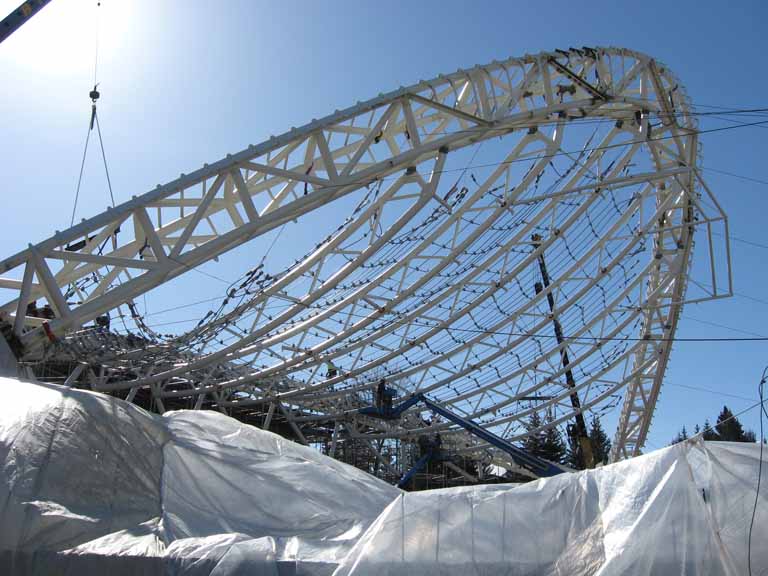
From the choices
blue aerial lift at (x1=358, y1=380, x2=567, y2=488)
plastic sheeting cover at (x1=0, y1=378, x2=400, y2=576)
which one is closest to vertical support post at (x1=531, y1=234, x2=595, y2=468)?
blue aerial lift at (x1=358, y1=380, x2=567, y2=488)

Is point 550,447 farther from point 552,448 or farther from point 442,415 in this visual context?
point 442,415

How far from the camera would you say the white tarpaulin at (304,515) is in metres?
8.44

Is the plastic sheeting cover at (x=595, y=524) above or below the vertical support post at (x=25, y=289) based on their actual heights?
below

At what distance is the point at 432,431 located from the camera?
3541 cm

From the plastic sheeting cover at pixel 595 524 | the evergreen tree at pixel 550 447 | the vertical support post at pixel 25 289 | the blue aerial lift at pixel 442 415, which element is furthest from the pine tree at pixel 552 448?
the plastic sheeting cover at pixel 595 524

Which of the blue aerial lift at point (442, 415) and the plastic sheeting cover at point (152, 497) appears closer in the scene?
the plastic sheeting cover at point (152, 497)

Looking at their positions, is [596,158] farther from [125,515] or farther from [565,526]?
[125,515]

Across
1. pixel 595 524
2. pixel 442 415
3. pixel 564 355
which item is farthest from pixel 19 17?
pixel 564 355

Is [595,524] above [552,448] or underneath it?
underneath

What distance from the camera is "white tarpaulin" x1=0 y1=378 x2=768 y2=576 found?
27.7 feet

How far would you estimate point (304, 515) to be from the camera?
11055 mm

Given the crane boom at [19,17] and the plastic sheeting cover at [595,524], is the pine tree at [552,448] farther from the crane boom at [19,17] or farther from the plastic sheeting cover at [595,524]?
the plastic sheeting cover at [595,524]

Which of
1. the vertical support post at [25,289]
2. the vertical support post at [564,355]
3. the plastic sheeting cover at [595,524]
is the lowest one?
the plastic sheeting cover at [595,524]

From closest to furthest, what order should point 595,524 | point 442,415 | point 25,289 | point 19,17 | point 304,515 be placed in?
point 595,524 < point 304,515 < point 25,289 < point 19,17 < point 442,415
